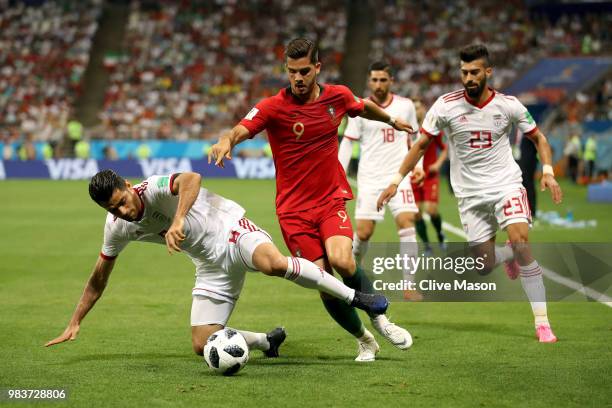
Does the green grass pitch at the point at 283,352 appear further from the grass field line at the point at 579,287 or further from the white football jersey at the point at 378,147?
the white football jersey at the point at 378,147

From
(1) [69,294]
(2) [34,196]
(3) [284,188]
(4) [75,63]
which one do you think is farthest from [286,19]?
(3) [284,188]

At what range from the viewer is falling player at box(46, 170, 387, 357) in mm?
A: 6762

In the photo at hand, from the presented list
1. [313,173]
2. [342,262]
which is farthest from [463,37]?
[342,262]

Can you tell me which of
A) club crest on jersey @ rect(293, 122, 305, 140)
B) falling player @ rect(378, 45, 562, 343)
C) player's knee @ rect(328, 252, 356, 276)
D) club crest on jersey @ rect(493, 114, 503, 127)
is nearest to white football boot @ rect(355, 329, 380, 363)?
player's knee @ rect(328, 252, 356, 276)

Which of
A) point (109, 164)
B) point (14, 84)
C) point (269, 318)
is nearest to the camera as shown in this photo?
point (269, 318)

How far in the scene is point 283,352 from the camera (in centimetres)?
796

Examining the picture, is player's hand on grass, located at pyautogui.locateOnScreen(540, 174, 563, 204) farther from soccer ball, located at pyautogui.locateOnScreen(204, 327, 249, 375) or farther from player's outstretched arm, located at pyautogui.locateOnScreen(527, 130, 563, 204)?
soccer ball, located at pyautogui.locateOnScreen(204, 327, 249, 375)

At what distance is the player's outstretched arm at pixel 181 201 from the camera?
249 inches

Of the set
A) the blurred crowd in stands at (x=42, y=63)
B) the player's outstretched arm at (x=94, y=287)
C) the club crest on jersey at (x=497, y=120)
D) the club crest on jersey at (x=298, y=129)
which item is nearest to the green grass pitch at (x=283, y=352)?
the player's outstretched arm at (x=94, y=287)

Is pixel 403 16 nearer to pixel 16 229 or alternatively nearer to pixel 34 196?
pixel 34 196

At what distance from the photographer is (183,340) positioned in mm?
8508

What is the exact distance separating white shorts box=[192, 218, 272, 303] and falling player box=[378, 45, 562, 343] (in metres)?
1.54

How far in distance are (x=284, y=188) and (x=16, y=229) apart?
478 inches

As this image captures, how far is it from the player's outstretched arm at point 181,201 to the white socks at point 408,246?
4.20 meters
